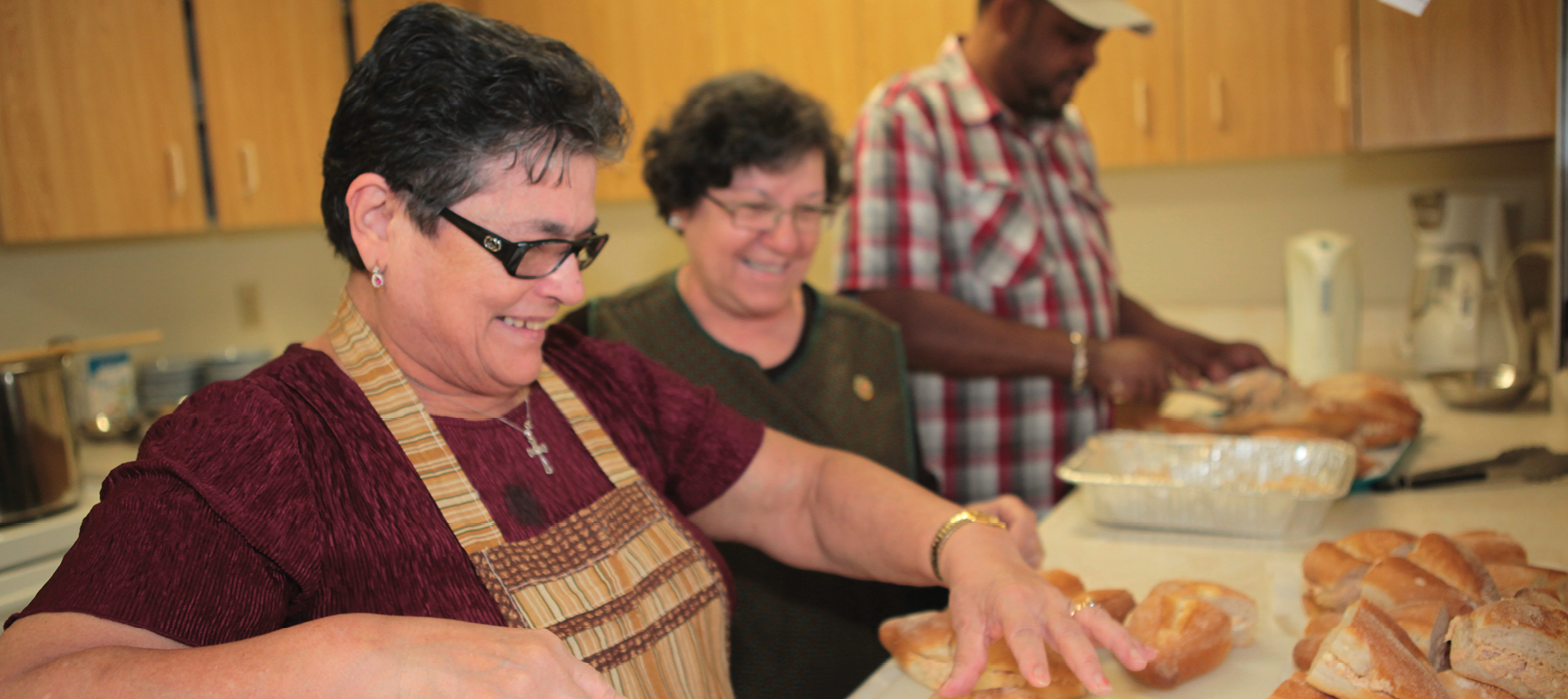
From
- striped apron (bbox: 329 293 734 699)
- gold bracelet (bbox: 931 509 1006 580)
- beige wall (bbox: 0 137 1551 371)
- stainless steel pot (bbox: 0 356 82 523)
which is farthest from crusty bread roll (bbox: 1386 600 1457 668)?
beige wall (bbox: 0 137 1551 371)

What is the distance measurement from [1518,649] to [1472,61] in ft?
1.88

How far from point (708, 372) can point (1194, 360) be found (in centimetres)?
118

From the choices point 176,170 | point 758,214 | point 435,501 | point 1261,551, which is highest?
point 176,170

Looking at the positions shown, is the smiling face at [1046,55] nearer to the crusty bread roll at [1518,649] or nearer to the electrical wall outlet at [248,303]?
the crusty bread roll at [1518,649]

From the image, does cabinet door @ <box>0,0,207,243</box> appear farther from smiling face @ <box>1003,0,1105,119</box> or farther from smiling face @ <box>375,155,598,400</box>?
smiling face @ <box>1003,0,1105,119</box>

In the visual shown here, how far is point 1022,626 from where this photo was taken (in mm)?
923

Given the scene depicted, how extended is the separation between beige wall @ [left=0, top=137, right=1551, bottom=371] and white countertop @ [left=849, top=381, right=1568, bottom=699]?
4.64 feet

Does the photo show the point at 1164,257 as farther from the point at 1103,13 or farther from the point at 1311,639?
the point at 1311,639

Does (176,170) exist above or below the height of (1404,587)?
above

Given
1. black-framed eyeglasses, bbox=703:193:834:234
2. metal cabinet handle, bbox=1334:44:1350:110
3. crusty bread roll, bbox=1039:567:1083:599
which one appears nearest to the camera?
crusty bread roll, bbox=1039:567:1083:599

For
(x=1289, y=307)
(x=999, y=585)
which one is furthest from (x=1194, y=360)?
(x=999, y=585)

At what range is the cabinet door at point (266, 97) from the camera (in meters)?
2.80

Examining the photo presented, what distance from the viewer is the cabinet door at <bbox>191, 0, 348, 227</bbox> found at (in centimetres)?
280

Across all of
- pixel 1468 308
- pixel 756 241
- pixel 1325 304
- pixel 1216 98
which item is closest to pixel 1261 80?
pixel 1216 98
